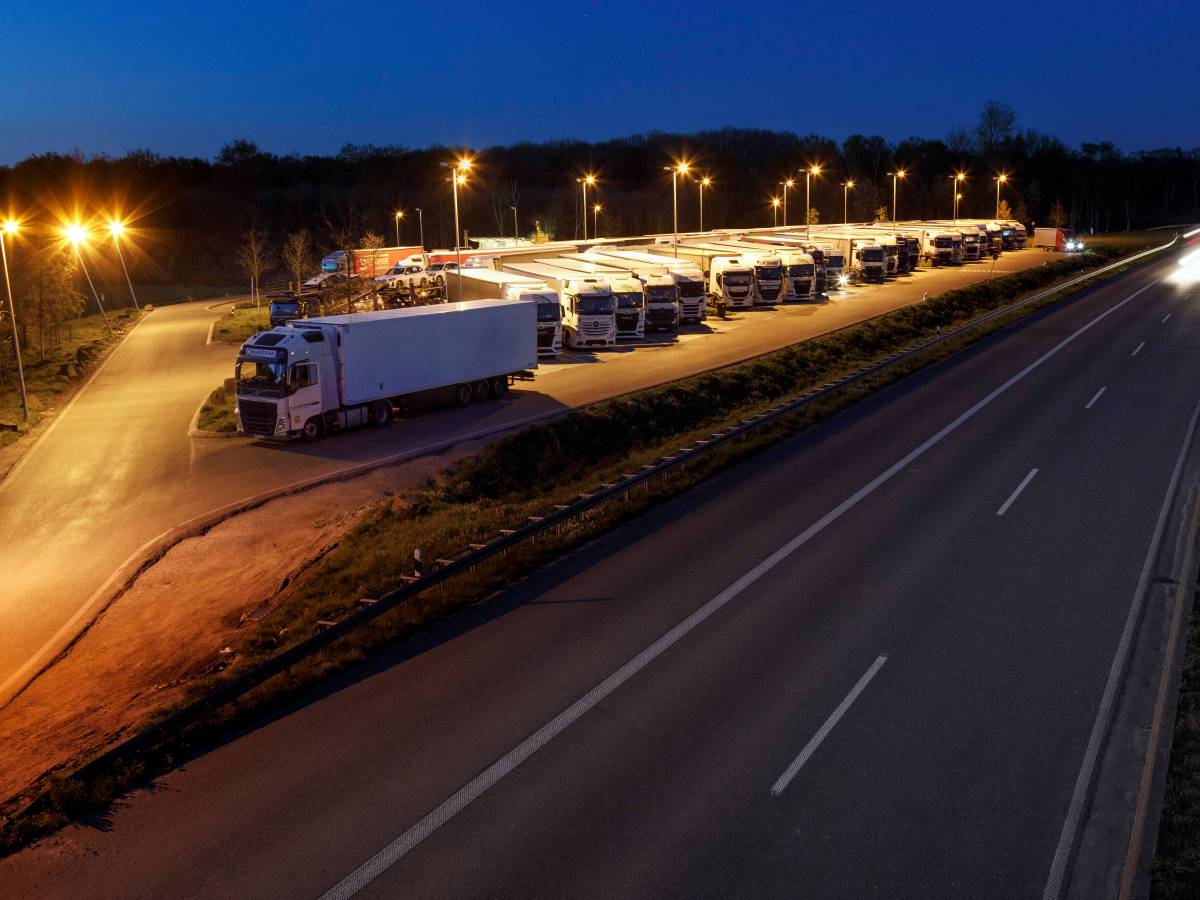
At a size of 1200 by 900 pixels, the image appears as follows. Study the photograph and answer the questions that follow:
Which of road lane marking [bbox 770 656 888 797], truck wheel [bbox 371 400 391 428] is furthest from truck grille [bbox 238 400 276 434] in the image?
road lane marking [bbox 770 656 888 797]

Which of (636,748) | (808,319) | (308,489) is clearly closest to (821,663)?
(636,748)

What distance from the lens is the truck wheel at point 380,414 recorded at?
96.8ft

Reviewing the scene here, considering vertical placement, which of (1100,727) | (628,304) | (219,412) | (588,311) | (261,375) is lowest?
(1100,727)

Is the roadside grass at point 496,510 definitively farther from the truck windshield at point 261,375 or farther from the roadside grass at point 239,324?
the roadside grass at point 239,324

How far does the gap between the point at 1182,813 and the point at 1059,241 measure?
10177 centimetres

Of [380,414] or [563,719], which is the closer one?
[563,719]

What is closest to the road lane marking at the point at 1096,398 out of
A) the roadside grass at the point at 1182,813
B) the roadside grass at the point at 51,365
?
the roadside grass at the point at 1182,813

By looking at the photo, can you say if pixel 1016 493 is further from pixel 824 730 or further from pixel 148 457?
pixel 148 457

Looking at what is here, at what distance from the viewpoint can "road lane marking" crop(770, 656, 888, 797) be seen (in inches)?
392

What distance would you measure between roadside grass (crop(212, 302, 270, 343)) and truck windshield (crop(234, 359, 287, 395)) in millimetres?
22846

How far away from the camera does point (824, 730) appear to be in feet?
36.0

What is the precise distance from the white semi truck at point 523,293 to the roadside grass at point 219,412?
464 inches

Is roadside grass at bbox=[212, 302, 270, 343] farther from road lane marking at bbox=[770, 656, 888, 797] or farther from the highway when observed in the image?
road lane marking at bbox=[770, 656, 888, 797]

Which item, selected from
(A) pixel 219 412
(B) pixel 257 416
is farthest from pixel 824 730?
(A) pixel 219 412
